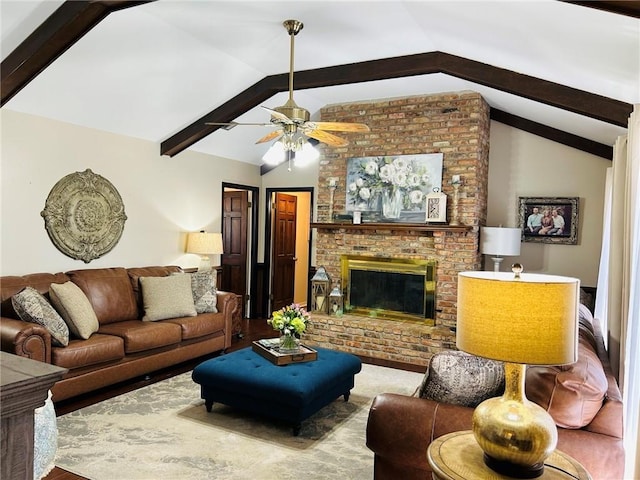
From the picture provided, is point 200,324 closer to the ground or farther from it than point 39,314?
closer to the ground

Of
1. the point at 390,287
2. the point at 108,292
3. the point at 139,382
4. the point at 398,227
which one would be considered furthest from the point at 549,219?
the point at 108,292

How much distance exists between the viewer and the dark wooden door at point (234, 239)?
7.25m

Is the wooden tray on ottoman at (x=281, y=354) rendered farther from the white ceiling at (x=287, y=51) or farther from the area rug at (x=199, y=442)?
the white ceiling at (x=287, y=51)

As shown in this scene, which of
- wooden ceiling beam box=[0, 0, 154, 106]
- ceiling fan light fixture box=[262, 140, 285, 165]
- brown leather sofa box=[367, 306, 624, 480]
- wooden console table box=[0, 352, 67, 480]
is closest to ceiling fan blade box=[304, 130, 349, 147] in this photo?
ceiling fan light fixture box=[262, 140, 285, 165]

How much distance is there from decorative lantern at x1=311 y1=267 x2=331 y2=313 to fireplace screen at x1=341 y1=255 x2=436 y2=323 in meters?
0.24

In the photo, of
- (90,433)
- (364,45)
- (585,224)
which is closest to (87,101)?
(364,45)

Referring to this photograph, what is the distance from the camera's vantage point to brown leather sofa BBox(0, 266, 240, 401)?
3.51 meters

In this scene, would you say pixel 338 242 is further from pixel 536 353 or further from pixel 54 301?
pixel 536 353

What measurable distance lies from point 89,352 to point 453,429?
9.82 feet

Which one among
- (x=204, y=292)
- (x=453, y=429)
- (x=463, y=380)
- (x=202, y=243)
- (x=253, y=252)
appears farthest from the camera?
(x=253, y=252)

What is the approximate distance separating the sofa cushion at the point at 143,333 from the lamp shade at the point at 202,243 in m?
1.43

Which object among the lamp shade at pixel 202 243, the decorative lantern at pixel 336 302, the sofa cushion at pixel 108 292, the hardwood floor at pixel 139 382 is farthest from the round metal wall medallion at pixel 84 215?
the decorative lantern at pixel 336 302

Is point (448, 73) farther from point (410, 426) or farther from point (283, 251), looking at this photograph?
point (283, 251)

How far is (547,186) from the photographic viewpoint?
555cm
